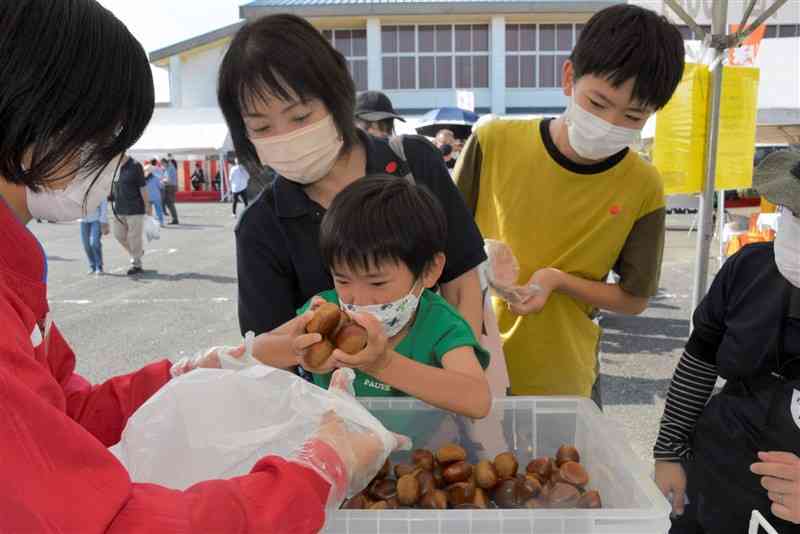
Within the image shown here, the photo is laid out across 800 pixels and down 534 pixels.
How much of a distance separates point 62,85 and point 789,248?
1331 mm

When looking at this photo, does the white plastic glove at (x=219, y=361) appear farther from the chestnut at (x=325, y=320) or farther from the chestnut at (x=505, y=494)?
the chestnut at (x=505, y=494)

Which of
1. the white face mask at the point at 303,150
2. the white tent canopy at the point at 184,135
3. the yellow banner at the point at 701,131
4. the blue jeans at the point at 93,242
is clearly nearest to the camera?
the white face mask at the point at 303,150

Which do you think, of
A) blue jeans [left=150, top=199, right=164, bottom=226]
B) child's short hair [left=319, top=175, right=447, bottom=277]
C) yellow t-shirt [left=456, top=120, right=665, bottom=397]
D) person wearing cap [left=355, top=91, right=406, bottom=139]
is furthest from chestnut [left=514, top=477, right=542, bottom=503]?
blue jeans [left=150, top=199, right=164, bottom=226]

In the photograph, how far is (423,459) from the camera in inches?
50.4

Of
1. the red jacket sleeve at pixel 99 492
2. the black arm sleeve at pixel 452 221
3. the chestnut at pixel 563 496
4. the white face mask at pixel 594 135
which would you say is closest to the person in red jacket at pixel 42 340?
the red jacket sleeve at pixel 99 492

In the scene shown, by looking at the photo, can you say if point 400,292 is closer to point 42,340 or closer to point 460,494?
point 460,494

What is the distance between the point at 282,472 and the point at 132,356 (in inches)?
198

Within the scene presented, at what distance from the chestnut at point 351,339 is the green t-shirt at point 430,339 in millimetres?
303

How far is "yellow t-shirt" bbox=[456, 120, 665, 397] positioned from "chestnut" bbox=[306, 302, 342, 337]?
0.96 metres

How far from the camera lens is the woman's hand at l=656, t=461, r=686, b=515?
161 centimetres

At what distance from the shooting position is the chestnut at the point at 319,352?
1.16m

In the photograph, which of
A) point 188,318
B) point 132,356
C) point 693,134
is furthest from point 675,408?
point 188,318

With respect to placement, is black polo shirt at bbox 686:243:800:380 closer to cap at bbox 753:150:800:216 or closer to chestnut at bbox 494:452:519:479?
cap at bbox 753:150:800:216

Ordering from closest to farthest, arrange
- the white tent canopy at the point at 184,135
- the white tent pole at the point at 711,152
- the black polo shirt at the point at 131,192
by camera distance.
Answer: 1. the white tent pole at the point at 711,152
2. the black polo shirt at the point at 131,192
3. the white tent canopy at the point at 184,135
